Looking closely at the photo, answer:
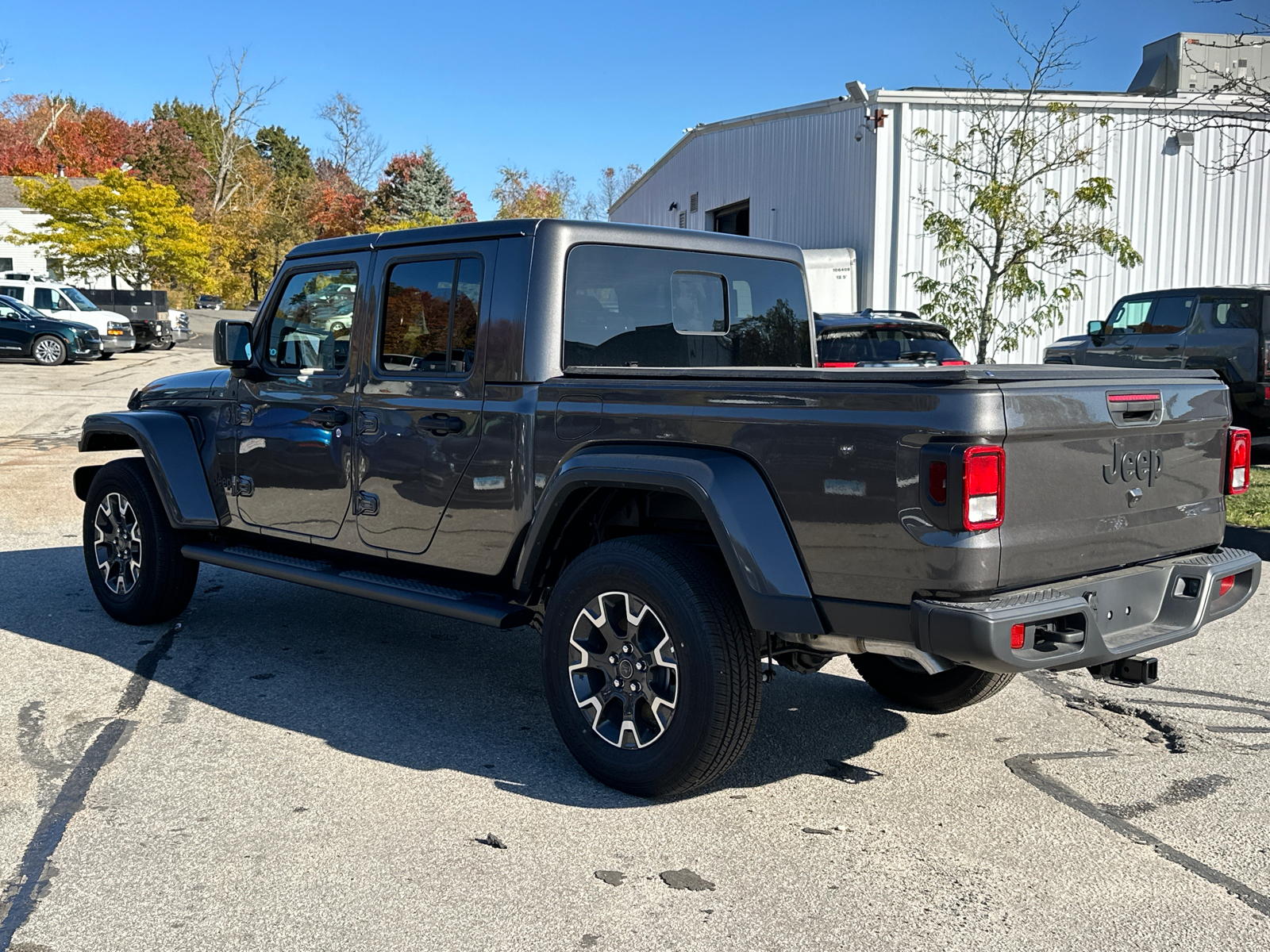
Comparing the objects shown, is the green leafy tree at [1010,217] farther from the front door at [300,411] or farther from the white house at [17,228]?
the white house at [17,228]

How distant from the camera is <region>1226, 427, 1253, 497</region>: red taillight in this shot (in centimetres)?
437

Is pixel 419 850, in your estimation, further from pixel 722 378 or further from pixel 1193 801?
pixel 1193 801

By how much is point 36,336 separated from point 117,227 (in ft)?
61.2

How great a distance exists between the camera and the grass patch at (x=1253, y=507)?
9516 mm

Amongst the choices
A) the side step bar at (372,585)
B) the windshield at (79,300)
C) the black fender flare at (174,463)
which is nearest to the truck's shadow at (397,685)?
the side step bar at (372,585)

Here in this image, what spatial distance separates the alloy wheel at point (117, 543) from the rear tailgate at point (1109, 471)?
4.71 metres

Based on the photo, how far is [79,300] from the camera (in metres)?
31.8

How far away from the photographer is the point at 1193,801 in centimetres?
409

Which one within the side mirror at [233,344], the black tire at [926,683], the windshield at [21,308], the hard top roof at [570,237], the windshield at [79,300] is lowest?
the black tire at [926,683]

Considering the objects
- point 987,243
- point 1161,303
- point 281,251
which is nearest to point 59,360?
point 987,243

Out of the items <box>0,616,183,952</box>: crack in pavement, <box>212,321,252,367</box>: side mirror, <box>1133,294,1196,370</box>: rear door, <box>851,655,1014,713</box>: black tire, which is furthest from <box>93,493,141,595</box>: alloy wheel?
<box>1133,294,1196,370</box>: rear door

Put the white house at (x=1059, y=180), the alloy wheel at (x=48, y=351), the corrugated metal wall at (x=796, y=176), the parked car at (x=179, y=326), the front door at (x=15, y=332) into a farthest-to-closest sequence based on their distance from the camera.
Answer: the parked car at (x=179, y=326) → the alloy wheel at (x=48, y=351) → the front door at (x=15, y=332) → the corrugated metal wall at (x=796, y=176) → the white house at (x=1059, y=180)

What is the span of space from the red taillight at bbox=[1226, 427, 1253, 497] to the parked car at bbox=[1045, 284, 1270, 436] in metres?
8.74

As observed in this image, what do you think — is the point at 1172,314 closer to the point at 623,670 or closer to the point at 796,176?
the point at 796,176
